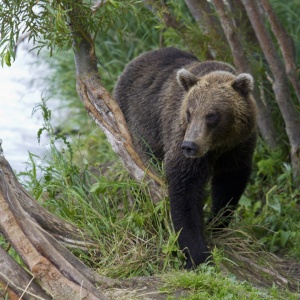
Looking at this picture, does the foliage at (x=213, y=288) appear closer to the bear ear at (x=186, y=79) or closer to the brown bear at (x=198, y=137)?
the brown bear at (x=198, y=137)

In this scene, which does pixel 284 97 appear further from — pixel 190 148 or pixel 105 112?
pixel 190 148

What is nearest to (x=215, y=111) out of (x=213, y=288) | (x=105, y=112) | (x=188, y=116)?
(x=188, y=116)

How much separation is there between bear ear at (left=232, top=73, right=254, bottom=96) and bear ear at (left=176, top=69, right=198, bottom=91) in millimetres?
346

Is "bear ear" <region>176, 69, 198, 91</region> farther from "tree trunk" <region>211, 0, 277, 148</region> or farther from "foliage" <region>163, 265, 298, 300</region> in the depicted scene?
"foliage" <region>163, 265, 298, 300</region>

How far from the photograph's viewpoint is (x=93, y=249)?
5691 millimetres

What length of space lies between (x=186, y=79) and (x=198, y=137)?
67 cm

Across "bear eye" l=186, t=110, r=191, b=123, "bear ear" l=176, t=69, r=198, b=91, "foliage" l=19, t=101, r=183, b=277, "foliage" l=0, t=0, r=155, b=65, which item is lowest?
"foliage" l=19, t=101, r=183, b=277

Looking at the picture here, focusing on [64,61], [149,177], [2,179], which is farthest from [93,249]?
[64,61]

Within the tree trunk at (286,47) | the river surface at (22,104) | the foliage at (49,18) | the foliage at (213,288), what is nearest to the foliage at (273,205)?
→ the tree trunk at (286,47)

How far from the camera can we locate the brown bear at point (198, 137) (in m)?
5.73

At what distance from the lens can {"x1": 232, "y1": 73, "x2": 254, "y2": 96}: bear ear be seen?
19.4 feet

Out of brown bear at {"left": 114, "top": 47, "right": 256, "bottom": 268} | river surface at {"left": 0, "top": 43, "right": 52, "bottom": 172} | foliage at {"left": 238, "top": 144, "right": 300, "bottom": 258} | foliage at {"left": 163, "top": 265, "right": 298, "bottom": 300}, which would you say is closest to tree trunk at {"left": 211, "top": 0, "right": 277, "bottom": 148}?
foliage at {"left": 238, "top": 144, "right": 300, "bottom": 258}

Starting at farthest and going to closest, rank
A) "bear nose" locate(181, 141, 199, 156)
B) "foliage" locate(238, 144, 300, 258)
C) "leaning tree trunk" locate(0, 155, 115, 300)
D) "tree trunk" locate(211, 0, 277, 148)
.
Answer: "tree trunk" locate(211, 0, 277, 148) < "foliage" locate(238, 144, 300, 258) < "bear nose" locate(181, 141, 199, 156) < "leaning tree trunk" locate(0, 155, 115, 300)

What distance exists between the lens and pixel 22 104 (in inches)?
495
